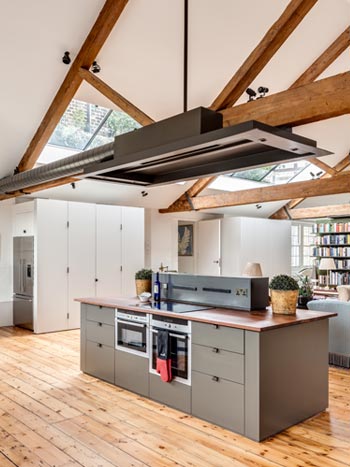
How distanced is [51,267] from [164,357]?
419 centimetres

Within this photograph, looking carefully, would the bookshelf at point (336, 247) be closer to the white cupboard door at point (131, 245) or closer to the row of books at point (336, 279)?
the row of books at point (336, 279)

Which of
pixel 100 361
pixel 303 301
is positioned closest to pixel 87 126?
pixel 100 361

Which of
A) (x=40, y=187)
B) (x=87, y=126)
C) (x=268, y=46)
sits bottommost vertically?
(x=40, y=187)

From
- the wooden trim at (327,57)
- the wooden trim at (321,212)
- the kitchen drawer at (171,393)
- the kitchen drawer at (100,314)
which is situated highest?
the wooden trim at (327,57)

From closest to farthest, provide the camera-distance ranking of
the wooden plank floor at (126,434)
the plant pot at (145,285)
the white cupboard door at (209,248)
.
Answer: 1. the wooden plank floor at (126,434)
2. the plant pot at (145,285)
3. the white cupboard door at (209,248)

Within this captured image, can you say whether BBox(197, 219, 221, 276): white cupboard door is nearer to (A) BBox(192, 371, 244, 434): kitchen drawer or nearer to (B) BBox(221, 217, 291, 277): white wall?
(B) BBox(221, 217, 291, 277): white wall

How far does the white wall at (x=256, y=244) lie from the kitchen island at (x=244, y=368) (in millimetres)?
6302

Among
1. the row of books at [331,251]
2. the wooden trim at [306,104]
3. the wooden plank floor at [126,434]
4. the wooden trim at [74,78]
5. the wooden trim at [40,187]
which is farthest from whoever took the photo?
the row of books at [331,251]

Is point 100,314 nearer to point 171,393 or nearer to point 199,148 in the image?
point 171,393

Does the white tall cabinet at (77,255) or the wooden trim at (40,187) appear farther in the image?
the white tall cabinet at (77,255)

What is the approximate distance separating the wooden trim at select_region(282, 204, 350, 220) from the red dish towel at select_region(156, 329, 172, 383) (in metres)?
7.61

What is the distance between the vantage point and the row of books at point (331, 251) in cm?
1069

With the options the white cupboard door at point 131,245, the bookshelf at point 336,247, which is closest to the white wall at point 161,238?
the white cupboard door at point 131,245

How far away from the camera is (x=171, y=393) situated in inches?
151
